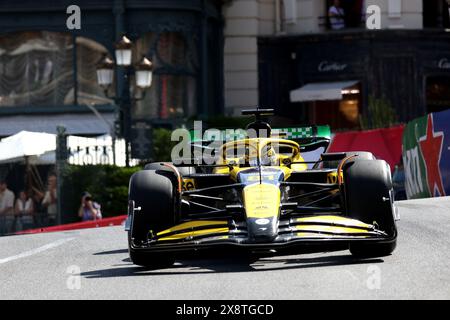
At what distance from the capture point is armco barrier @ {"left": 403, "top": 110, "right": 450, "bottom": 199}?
78.5 ft

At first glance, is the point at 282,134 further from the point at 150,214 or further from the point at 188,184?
the point at 150,214

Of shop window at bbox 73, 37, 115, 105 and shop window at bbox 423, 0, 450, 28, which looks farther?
shop window at bbox 423, 0, 450, 28

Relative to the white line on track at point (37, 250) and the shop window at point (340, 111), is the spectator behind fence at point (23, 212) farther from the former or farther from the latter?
the shop window at point (340, 111)

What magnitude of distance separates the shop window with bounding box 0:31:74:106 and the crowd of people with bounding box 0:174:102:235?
784 cm

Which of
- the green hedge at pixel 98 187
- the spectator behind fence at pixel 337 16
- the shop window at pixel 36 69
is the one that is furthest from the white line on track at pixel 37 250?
the spectator behind fence at pixel 337 16

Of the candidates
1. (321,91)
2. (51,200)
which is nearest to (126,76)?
(51,200)

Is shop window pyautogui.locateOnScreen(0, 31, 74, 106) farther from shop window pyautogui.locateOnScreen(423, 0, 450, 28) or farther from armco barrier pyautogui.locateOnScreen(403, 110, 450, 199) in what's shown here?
armco barrier pyautogui.locateOnScreen(403, 110, 450, 199)

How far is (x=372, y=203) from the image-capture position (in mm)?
12938

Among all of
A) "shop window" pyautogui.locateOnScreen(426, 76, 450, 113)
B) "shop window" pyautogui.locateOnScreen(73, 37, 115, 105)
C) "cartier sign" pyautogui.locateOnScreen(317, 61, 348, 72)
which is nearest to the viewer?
"shop window" pyautogui.locateOnScreen(73, 37, 115, 105)

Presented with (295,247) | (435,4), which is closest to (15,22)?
(435,4)

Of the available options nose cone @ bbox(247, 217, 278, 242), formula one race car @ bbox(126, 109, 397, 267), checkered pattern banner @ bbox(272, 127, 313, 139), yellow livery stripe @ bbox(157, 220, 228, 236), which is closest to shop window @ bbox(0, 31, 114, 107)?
checkered pattern banner @ bbox(272, 127, 313, 139)

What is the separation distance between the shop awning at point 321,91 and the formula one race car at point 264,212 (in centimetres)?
2360

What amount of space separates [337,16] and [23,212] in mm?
14946
